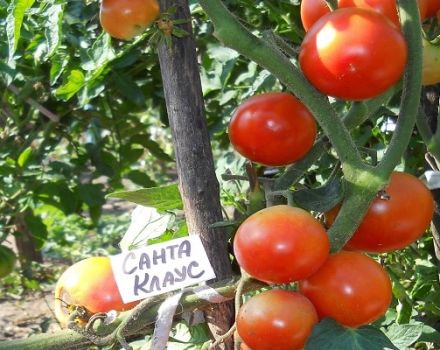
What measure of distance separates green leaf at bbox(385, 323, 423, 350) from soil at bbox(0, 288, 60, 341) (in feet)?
4.75

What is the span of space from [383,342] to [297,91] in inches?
9.1

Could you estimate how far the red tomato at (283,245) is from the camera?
54cm

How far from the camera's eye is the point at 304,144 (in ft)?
2.08

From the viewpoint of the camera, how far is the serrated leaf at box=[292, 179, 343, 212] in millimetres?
603

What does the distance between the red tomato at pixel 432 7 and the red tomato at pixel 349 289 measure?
0.28 metres

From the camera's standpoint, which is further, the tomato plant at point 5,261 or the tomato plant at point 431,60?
the tomato plant at point 5,261

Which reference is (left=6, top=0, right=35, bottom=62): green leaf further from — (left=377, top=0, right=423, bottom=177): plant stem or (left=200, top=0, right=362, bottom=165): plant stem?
(left=377, top=0, right=423, bottom=177): plant stem

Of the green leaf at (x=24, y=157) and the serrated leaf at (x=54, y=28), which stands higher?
the serrated leaf at (x=54, y=28)

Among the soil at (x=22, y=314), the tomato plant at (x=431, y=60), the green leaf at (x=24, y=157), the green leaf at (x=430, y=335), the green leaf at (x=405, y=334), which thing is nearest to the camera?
the tomato plant at (x=431, y=60)

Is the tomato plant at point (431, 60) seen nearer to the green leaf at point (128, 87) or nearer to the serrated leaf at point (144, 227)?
the serrated leaf at point (144, 227)

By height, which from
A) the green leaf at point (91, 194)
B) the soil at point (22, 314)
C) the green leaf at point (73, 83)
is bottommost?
the soil at point (22, 314)

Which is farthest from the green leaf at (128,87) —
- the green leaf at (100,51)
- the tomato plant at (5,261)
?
the tomato plant at (5,261)

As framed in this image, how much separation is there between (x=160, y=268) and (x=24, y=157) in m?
0.98

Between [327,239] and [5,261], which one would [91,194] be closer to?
[5,261]
